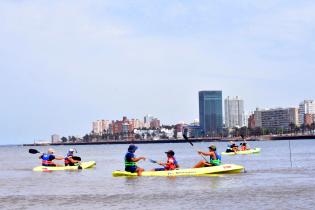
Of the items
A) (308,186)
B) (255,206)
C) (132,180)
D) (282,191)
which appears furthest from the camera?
(132,180)

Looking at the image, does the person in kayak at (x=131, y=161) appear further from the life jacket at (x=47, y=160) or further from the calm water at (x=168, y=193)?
the life jacket at (x=47, y=160)

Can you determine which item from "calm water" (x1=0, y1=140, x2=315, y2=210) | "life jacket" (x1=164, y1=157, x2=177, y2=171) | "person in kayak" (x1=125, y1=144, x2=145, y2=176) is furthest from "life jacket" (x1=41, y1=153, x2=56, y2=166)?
"life jacket" (x1=164, y1=157, x2=177, y2=171)

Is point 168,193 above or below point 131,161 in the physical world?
below

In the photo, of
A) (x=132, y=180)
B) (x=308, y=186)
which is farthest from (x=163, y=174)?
(x=308, y=186)

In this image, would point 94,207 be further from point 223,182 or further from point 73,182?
point 73,182

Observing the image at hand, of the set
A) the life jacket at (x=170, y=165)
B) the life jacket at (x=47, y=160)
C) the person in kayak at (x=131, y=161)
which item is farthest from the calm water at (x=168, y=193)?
the life jacket at (x=47, y=160)

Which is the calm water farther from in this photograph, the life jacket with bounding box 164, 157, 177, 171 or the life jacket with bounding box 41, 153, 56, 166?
the life jacket with bounding box 41, 153, 56, 166

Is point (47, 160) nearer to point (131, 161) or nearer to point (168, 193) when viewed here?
point (131, 161)

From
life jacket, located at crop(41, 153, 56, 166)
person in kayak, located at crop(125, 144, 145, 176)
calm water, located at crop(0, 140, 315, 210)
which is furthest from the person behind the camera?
life jacket, located at crop(41, 153, 56, 166)

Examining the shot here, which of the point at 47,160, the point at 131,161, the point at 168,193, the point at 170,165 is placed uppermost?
the point at 131,161

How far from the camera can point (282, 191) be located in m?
26.4

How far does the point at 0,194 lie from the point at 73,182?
266 inches

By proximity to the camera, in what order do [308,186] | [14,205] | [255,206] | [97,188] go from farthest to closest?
[97,188], [308,186], [14,205], [255,206]

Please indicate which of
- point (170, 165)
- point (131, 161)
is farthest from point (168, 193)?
point (131, 161)
